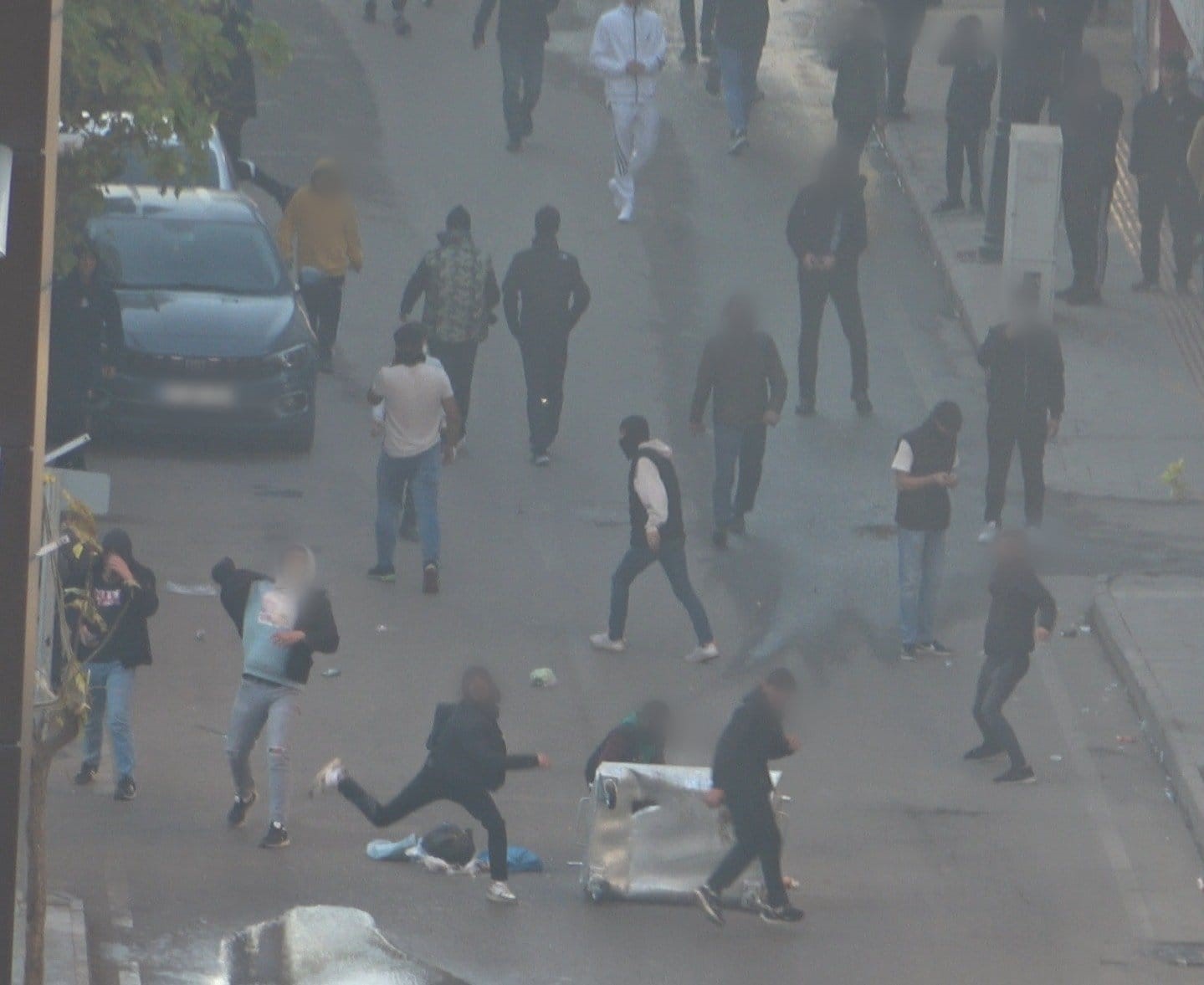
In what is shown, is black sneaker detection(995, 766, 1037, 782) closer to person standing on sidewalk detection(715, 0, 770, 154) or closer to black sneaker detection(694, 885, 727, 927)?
black sneaker detection(694, 885, 727, 927)

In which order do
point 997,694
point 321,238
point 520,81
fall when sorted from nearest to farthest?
point 997,694, point 321,238, point 520,81

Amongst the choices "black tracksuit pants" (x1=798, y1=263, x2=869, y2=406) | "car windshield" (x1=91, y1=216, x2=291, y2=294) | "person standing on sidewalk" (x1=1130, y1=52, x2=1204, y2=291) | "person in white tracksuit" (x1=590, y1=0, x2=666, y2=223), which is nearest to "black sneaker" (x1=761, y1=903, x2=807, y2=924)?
"black tracksuit pants" (x1=798, y1=263, x2=869, y2=406)

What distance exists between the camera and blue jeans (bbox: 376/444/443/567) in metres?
14.6

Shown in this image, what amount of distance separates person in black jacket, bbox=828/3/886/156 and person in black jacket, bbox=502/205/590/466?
5666mm

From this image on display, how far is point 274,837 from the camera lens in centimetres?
1090

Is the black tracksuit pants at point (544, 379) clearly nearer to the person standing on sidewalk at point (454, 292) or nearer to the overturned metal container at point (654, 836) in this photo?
the person standing on sidewalk at point (454, 292)

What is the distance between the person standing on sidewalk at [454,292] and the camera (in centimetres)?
1614

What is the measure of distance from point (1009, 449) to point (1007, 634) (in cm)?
360

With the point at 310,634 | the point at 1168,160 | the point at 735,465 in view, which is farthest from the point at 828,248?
the point at 310,634

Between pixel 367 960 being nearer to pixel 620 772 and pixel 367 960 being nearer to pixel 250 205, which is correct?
pixel 620 772

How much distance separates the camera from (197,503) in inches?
621

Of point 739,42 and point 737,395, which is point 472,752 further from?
point 739,42

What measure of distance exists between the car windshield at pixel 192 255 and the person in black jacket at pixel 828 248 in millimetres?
3807

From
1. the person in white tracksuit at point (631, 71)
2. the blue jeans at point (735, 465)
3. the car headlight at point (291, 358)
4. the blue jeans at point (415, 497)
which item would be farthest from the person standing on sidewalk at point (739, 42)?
the blue jeans at point (415, 497)
